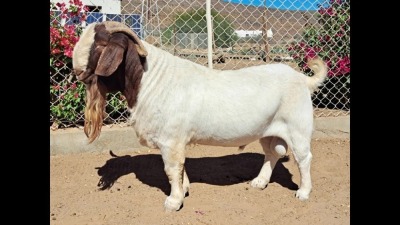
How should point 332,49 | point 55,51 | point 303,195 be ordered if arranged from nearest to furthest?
1. point 303,195
2. point 55,51
3. point 332,49

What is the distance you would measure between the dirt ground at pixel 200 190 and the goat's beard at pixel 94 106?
27.7 inches

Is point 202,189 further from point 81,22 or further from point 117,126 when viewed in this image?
point 81,22

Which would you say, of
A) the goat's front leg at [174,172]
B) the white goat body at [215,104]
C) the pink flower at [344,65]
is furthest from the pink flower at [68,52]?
the pink flower at [344,65]

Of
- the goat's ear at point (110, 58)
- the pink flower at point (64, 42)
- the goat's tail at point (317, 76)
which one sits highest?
the goat's ear at point (110, 58)

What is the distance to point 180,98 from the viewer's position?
3.37 m

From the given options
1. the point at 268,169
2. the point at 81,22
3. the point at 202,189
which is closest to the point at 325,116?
the point at 268,169

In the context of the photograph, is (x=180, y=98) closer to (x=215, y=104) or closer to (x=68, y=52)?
(x=215, y=104)

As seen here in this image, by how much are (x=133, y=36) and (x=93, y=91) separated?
0.54 metres

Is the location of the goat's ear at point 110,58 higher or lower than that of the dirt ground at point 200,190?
higher

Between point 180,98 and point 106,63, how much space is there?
0.65 metres

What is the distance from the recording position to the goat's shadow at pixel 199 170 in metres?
4.29

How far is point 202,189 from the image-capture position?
13.5 ft

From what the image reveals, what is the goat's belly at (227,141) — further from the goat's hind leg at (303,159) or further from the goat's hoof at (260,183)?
the goat's hoof at (260,183)

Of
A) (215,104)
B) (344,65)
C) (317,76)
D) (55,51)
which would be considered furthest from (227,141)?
(344,65)
